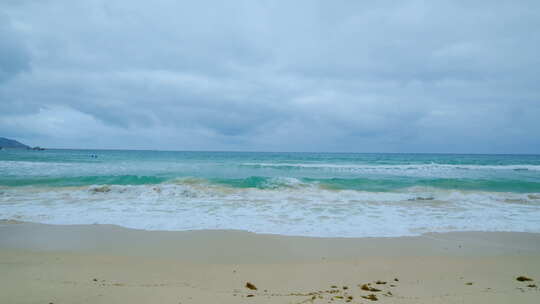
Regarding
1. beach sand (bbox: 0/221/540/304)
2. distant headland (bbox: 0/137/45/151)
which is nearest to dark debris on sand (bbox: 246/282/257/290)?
beach sand (bbox: 0/221/540/304)

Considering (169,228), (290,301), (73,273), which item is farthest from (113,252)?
(290,301)

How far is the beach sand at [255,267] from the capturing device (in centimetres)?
334

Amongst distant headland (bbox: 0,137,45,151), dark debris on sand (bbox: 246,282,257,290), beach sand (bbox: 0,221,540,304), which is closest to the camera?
beach sand (bbox: 0,221,540,304)

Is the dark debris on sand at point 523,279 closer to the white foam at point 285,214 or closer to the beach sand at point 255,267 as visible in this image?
the beach sand at point 255,267

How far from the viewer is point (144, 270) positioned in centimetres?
417

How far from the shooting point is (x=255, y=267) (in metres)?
4.37

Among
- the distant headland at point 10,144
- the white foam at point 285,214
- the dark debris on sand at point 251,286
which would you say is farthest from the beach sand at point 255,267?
the distant headland at point 10,144

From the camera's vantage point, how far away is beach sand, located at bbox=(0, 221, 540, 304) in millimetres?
3342

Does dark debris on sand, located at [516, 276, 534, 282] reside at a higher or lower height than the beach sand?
higher

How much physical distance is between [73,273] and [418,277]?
16.8ft

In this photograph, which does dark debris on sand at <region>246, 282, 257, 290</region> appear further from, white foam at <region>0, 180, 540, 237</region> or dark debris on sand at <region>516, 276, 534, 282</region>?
dark debris on sand at <region>516, 276, 534, 282</region>

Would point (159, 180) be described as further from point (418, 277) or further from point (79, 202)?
point (418, 277)

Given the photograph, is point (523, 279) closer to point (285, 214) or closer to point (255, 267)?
point (255, 267)

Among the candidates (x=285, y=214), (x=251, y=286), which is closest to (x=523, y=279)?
(x=251, y=286)
